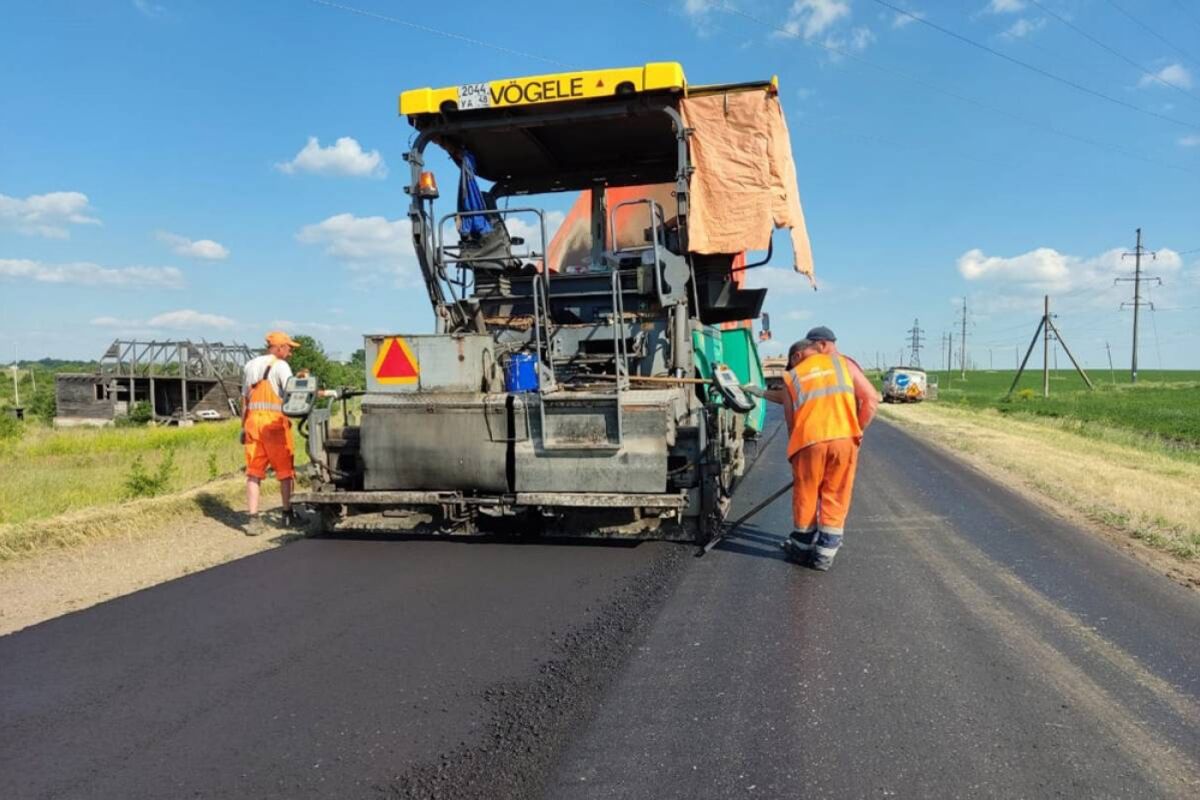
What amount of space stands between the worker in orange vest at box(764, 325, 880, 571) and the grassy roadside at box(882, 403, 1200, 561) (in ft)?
8.78

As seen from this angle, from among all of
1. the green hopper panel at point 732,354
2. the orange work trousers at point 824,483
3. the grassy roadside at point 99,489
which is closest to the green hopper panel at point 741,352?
the green hopper panel at point 732,354

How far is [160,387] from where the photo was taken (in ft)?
99.0

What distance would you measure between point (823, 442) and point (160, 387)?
31.0m

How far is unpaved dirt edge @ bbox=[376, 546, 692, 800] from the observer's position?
244cm

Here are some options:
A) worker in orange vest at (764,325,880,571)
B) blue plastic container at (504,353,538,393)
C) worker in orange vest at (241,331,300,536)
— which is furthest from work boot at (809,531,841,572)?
worker in orange vest at (241,331,300,536)

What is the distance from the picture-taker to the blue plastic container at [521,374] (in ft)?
19.1

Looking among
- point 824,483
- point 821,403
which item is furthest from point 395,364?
point 824,483

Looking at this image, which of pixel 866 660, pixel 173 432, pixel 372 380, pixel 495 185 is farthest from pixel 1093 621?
pixel 173 432

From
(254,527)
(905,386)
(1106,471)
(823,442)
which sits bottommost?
(1106,471)

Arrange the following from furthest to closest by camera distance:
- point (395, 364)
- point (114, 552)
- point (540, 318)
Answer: point (540, 318) < point (395, 364) < point (114, 552)

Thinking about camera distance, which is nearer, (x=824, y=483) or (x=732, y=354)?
(x=824, y=483)

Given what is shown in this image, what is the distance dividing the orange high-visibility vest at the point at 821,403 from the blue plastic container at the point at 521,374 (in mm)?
1840

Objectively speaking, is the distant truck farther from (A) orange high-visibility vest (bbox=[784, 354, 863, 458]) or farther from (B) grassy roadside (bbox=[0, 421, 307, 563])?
(A) orange high-visibility vest (bbox=[784, 354, 863, 458])

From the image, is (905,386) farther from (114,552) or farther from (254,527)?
(114,552)
